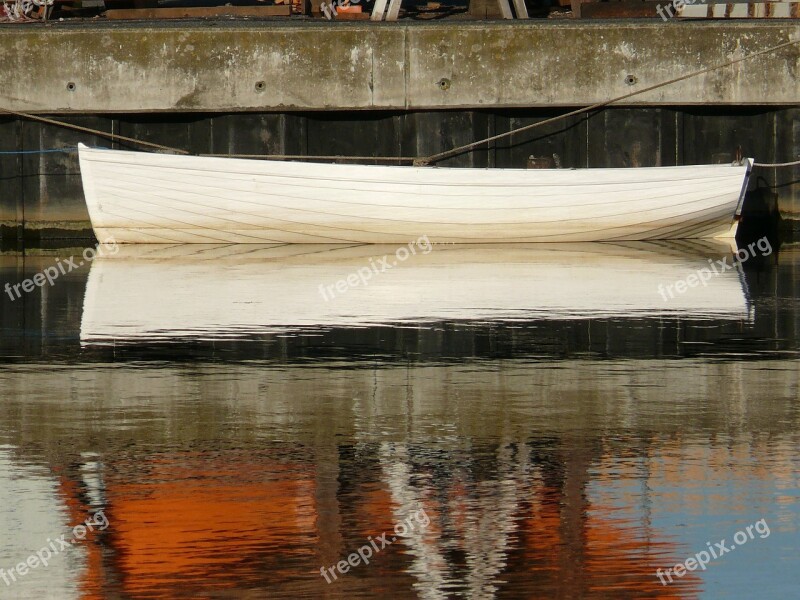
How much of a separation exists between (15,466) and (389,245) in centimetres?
1372

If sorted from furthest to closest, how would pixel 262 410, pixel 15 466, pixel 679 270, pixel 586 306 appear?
pixel 679 270 < pixel 586 306 < pixel 262 410 < pixel 15 466

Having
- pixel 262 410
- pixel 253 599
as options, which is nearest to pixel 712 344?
pixel 262 410

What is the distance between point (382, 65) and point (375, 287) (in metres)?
5.95

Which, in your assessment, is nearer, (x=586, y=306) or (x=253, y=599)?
(x=253, y=599)

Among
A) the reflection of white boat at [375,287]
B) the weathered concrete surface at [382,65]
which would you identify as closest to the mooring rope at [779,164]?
the weathered concrete surface at [382,65]

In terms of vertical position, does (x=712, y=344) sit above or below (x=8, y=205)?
below

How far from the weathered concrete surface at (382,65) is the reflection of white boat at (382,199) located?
1.39 m

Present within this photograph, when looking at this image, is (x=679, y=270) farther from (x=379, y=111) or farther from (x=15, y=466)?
(x=15, y=466)

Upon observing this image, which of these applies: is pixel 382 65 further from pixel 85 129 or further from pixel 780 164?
pixel 780 164

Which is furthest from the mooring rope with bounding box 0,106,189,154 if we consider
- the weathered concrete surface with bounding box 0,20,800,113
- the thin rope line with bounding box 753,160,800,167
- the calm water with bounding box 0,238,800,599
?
the thin rope line with bounding box 753,160,800,167

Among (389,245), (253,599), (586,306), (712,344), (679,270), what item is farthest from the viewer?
(389,245)

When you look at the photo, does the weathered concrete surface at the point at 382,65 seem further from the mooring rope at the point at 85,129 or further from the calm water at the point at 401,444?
the calm water at the point at 401,444

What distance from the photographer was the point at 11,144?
2270 centimetres

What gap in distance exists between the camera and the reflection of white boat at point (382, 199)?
69.7 ft
